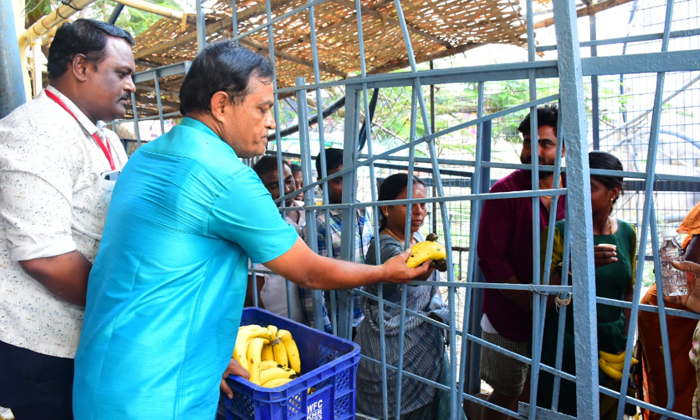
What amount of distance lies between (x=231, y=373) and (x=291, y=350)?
1.20 ft

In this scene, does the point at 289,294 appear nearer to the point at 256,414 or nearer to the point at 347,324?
the point at 347,324

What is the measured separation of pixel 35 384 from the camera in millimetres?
1653

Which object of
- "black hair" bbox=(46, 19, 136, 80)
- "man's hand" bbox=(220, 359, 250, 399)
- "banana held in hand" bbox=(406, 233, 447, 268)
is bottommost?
"man's hand" bbox=(220, 359, 250, 399)

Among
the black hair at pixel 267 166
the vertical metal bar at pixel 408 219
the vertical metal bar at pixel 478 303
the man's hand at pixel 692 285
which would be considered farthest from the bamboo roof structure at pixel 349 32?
the man's hand at pixel 692 285

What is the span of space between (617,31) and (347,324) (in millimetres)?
4816

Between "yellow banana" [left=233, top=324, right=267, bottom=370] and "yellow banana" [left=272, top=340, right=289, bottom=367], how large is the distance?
75 millimetres

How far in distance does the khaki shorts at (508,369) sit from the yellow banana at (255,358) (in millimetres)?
1529

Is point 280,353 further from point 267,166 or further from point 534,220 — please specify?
point 267,166

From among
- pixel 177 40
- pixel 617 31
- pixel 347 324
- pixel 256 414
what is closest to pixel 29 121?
pixel 256 414

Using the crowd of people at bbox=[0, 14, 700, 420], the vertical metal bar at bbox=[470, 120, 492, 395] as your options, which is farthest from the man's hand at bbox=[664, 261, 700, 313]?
the vertical metal bar at bbox=[470, 120, 492, 395]

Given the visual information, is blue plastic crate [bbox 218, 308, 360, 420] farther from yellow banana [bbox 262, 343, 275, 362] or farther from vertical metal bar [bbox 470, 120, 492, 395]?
vertical metal bar [bbox 470, 120, 492, 395]

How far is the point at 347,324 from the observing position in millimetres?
2191

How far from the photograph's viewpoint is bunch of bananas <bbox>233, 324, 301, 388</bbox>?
74.4 inches

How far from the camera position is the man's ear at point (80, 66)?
67.7 inches
